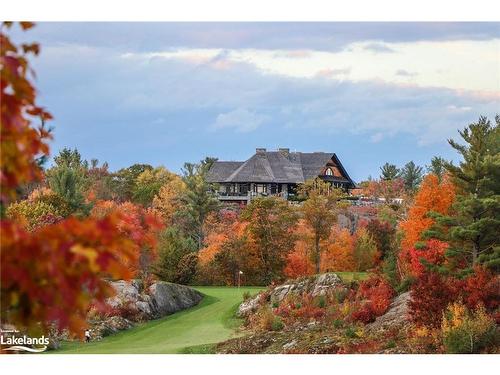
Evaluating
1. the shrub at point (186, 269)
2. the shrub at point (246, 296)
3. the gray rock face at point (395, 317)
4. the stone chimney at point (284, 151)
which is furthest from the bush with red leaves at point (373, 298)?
the shrub at point (186, 269)

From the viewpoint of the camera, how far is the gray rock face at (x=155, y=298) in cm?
1176

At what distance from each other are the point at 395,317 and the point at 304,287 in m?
1.62

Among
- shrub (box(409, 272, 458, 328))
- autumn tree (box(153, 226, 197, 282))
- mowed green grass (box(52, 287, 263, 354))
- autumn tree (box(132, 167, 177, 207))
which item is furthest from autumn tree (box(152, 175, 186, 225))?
shrub (box(409, 272, 458, 328))

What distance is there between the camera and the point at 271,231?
39.7 ft

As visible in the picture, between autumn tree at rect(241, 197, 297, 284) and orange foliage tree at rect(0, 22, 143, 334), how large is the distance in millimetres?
9434

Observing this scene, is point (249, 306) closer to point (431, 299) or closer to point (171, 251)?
Answer: point (171, 251)

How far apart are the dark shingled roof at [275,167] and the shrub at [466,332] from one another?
2.60m

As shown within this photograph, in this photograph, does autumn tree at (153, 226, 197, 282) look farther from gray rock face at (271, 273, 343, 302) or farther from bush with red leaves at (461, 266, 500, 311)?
bush with red leaves at (461, 266, 500, 311)

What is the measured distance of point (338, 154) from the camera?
1076 cm

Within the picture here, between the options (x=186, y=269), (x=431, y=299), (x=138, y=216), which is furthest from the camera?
(x=186, y=269)

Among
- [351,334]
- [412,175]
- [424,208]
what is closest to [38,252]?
[351,334]

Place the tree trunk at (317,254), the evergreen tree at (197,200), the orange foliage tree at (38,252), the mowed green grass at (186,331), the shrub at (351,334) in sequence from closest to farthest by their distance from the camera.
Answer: the orange foliage tree at (38,252) → the mowed green grass at (186,331) → the shrub at (351,334) → the evergreen tree at (197,200) → the tree trunk at (317,254)

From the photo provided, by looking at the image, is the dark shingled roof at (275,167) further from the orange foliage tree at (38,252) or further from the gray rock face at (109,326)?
the orange foliage tree at (38,252)

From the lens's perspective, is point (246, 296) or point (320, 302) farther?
point (246, 296)
